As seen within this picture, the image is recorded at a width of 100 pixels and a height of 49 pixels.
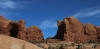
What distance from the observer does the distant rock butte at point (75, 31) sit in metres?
85.1

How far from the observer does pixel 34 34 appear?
289ft

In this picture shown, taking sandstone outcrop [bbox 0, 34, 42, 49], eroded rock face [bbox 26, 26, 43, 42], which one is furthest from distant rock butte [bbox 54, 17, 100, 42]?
sandstone outcrop [bbox 0, 34, 42, 49]

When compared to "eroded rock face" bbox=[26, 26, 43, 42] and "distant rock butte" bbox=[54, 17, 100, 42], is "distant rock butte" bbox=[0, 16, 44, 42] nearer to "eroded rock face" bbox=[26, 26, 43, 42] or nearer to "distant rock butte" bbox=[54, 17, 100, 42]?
"eroded rock face" bbox=[26, 26, 43, 42]

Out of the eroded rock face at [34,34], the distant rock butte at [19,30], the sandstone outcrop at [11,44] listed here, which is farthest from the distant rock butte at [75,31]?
the sandstone outcrop at [11,44]

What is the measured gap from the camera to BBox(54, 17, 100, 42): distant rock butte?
85.1 meters

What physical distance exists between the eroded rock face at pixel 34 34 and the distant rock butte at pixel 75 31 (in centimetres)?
667

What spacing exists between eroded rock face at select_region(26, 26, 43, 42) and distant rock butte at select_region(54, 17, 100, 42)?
6665 millimetres

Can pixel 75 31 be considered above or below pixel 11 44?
above

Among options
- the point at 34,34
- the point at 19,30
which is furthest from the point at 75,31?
the point at 19,30

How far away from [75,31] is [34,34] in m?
14.4

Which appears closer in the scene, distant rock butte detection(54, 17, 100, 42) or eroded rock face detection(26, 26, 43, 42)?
distant rock butte detection(54, 17, 100, 42)

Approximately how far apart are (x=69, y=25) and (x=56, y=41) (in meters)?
8.59

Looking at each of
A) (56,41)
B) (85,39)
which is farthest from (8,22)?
(85,39)

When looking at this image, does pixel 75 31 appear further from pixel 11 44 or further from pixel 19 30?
pixel 11 44
